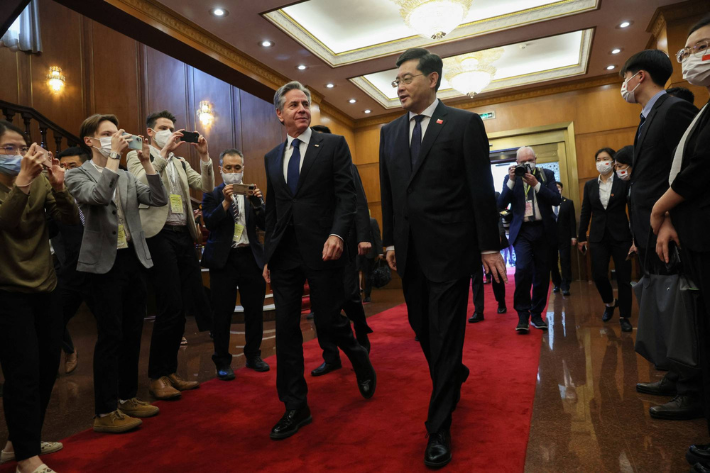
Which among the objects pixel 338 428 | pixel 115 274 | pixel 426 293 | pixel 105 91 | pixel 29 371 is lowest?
pixel 338 428

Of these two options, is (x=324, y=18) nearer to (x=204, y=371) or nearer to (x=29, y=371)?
(x=204, y=371)

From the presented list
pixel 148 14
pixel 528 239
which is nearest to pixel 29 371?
pixel 528 239

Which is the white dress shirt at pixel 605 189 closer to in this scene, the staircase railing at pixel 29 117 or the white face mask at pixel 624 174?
the white face mask at pixel 624 174

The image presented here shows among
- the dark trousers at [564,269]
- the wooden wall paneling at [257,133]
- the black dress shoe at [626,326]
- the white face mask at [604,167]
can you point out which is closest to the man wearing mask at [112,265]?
the black dress shoe at [626,326]

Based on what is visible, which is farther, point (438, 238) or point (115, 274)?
point (115, 274)

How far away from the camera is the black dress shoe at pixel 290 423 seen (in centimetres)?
195

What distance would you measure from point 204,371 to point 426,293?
199 cm

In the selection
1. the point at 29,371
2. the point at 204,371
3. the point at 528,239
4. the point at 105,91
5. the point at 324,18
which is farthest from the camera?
the point at 105,91

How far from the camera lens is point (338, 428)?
6.64 ft

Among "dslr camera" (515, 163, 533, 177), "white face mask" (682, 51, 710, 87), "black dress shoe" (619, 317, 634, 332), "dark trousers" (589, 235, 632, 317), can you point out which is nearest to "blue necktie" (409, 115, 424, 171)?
"white face mask" (682, 51, 710, 87)

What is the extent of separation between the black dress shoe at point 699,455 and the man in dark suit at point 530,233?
228 cm

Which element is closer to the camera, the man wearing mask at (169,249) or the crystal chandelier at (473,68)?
the man wearing mask at (169,249)

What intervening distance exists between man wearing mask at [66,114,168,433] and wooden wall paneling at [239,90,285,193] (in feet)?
19.9

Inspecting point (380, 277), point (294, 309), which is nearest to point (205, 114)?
point (380, 277)
